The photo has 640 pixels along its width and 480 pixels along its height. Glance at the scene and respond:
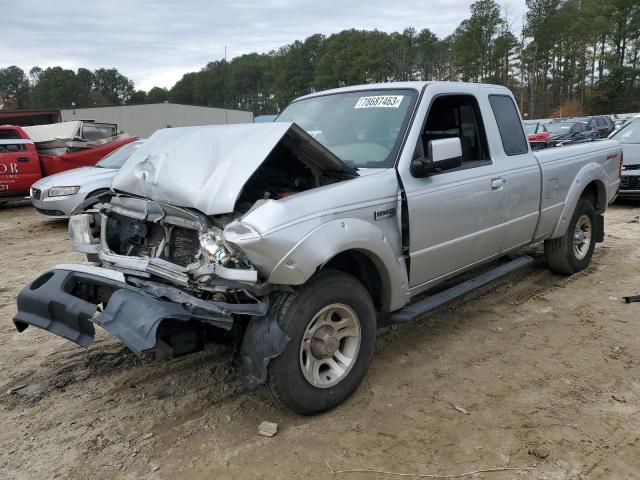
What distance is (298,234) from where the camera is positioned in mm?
2855

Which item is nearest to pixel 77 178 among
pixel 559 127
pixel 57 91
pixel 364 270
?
pixel 364 270

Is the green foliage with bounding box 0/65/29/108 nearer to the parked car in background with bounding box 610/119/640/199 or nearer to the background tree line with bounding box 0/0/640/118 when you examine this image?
the background tree line with bounding box 0/0/640/118

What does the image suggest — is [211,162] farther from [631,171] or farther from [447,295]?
[631,171]

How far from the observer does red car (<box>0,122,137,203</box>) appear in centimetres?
1180

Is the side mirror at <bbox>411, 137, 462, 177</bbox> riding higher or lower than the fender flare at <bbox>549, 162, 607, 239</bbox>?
higher

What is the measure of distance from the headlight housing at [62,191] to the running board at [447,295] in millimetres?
7127

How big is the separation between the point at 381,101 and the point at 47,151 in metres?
11.0

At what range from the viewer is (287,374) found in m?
2.93

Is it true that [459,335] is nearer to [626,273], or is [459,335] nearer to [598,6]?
[626,273]

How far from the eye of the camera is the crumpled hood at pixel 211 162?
2.93m

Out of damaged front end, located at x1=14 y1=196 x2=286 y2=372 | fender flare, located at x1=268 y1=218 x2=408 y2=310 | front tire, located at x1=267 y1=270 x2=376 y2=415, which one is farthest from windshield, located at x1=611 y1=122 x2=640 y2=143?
damaged front end, located at x1=14 y1=196 x2=286 y2=372

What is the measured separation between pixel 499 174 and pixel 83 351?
12.1ft

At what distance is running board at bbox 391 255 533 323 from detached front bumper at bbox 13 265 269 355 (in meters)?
1.17

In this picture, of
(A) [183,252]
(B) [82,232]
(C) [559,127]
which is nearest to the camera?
(A) [183,252]
